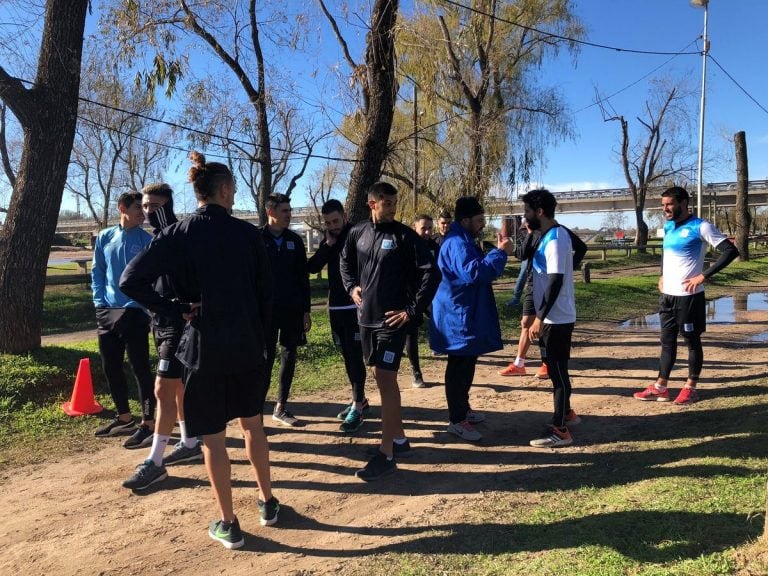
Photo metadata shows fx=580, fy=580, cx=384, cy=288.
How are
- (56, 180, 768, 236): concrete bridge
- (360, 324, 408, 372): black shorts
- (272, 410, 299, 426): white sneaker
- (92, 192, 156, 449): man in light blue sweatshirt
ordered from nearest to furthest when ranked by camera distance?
(360, 324, 408, 372): black shorts, (92, 192, 156, 449): man in light blue sweatshirt, (272, 410, 299, 426): white sneaker, (56, 180, 768, 236): concrete bridge

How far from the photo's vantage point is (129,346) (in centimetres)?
489

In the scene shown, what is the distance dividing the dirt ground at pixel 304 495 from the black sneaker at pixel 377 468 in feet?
0.17

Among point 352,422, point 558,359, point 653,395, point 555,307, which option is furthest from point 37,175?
point 653,395

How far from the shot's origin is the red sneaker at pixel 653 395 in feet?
18.5

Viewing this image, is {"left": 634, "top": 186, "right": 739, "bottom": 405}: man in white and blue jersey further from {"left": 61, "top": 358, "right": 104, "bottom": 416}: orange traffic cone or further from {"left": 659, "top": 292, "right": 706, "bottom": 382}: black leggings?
{"left": 61, "top": 358, "right": 104, "bottom": 416}: orange traffic cone

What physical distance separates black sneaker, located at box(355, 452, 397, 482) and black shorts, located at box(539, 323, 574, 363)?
4.99ft

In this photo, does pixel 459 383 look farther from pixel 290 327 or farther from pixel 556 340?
pixel 290 327

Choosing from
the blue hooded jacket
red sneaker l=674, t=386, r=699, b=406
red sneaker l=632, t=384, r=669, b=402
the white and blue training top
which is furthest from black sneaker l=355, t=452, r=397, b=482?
the white and blue training top

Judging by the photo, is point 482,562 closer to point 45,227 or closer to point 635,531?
point 635,531

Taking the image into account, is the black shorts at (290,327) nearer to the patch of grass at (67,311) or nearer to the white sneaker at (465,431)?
the white sneaker at (465,431)

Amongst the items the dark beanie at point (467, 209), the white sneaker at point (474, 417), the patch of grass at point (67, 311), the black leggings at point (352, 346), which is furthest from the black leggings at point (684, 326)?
the patch of grass at point (67, 311)

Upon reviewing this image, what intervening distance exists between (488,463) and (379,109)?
6988 mm

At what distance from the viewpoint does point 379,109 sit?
382 inches

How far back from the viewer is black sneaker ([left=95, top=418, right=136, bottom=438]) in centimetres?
499
